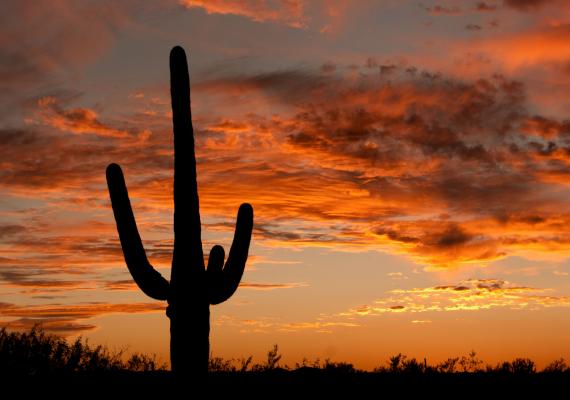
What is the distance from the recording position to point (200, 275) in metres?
13.3

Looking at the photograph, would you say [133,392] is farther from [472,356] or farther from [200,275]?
[472,356]

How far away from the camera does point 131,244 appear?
13.3m

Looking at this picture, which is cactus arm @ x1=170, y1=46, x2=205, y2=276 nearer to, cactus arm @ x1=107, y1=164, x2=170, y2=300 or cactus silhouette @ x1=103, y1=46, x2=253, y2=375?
cactus silhouette @ x1=103, y1=46, x2=253, y2=375

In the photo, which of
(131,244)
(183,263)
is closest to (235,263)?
(183,263)

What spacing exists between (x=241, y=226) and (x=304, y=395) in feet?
10.3

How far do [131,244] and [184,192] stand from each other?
1.11 meters

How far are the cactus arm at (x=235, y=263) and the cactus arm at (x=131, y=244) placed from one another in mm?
766

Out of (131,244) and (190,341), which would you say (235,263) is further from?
(131,244)

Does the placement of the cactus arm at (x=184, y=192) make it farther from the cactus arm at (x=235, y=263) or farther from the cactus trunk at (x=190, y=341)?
the cactus trunk at (x=190, y=341)

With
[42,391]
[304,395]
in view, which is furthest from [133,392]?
[304,395]

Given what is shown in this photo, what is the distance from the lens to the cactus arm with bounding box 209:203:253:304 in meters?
13.4

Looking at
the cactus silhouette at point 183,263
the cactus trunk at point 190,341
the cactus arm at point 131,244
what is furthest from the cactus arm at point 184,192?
the cactus trunk at point 190,341

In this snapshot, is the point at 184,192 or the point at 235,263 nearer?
the point at 184,192

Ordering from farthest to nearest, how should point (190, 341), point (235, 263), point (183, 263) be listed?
1. point (235, 263)
2. point (183, 263)
3. point (190, 341)
